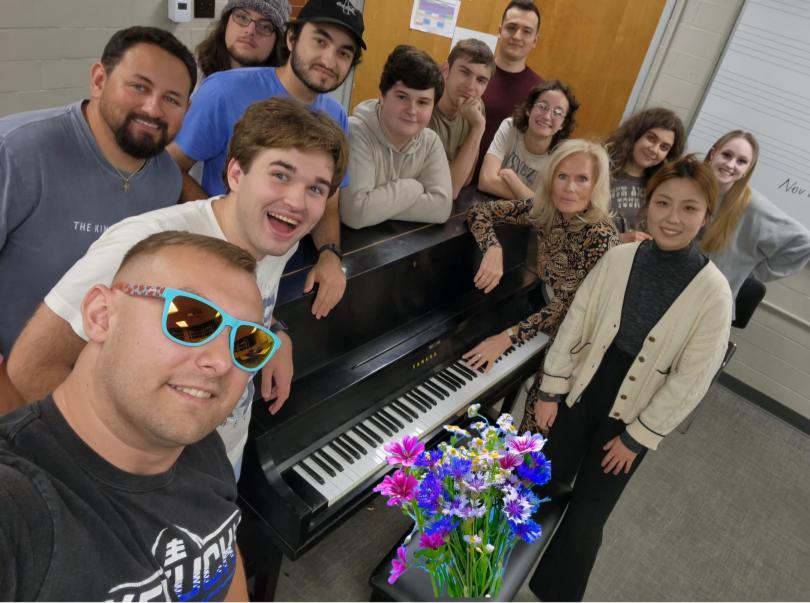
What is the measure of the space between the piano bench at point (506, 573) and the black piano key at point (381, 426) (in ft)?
1.19

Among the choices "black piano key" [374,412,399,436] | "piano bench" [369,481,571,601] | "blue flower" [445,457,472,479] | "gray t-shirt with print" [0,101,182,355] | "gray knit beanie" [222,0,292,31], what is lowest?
"piano bench" [369,481,571,601]

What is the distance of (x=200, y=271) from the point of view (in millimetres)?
914

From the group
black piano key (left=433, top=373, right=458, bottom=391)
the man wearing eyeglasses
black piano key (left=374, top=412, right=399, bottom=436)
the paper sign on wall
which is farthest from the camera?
the paper sign on wall

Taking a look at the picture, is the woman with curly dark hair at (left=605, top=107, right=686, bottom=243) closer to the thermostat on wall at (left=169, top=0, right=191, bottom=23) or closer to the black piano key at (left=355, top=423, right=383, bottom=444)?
the black piano key at (left=355, top=423, right=383, bottom=444)

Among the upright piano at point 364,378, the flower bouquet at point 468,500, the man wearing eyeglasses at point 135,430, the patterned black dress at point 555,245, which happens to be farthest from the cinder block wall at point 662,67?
the flower bouquet at point 468,500

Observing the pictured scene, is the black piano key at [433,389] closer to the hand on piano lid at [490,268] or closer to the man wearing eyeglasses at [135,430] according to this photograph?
the hand on piano lid at [490,268]

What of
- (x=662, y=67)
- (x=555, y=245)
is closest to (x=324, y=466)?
(x=555, y=245)

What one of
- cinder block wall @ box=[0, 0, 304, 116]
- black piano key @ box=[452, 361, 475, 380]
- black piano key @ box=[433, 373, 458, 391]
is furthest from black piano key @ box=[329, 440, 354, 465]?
cinder block wall @ box=[0, 0, 304, 116]

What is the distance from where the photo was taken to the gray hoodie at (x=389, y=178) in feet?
6.28

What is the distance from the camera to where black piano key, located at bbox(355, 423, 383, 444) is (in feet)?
6.22

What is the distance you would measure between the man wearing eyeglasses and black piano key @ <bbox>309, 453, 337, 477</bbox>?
2.52 ft

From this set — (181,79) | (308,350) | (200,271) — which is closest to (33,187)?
(181,79)

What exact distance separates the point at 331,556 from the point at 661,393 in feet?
5.06

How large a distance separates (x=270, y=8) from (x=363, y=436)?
1936 millimetres
